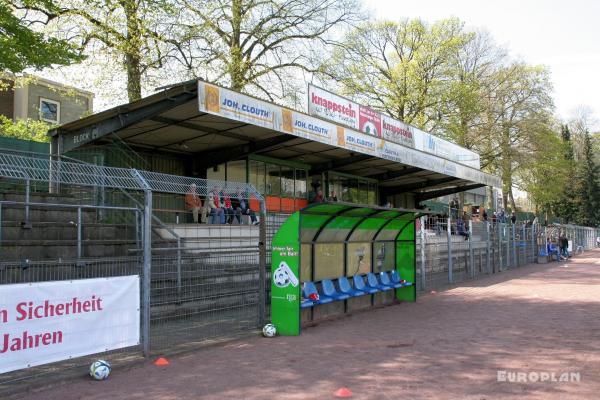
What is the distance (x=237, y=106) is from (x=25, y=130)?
16244 mm

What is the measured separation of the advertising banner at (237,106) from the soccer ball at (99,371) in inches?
259

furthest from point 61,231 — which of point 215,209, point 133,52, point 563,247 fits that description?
point 563,247

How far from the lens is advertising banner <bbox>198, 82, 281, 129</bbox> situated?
38.3 feet

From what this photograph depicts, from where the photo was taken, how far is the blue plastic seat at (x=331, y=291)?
35.1ft

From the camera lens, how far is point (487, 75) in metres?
38.3

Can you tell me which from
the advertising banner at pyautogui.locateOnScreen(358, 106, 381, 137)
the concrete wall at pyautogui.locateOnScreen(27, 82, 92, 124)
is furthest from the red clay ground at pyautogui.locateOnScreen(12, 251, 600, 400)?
the concrete wall at pyautogui.locateOnScreen(27, 82, 92, 124)

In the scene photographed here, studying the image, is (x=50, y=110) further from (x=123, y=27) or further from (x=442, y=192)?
(x=442, y=192)

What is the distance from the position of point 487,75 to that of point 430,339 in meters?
34.3

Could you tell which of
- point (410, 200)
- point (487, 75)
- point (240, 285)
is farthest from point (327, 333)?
point (487, 75)

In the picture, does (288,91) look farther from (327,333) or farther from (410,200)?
(327,333)

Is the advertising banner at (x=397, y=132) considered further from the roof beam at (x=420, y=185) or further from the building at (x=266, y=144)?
the roof beam at (x=420, y=185)

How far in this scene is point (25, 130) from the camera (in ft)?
78.9

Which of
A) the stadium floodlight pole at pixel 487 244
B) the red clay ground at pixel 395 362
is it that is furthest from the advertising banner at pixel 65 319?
the stadium floodlight pole at pixel 487 244

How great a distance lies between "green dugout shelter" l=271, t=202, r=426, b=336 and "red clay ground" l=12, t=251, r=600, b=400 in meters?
0.55
